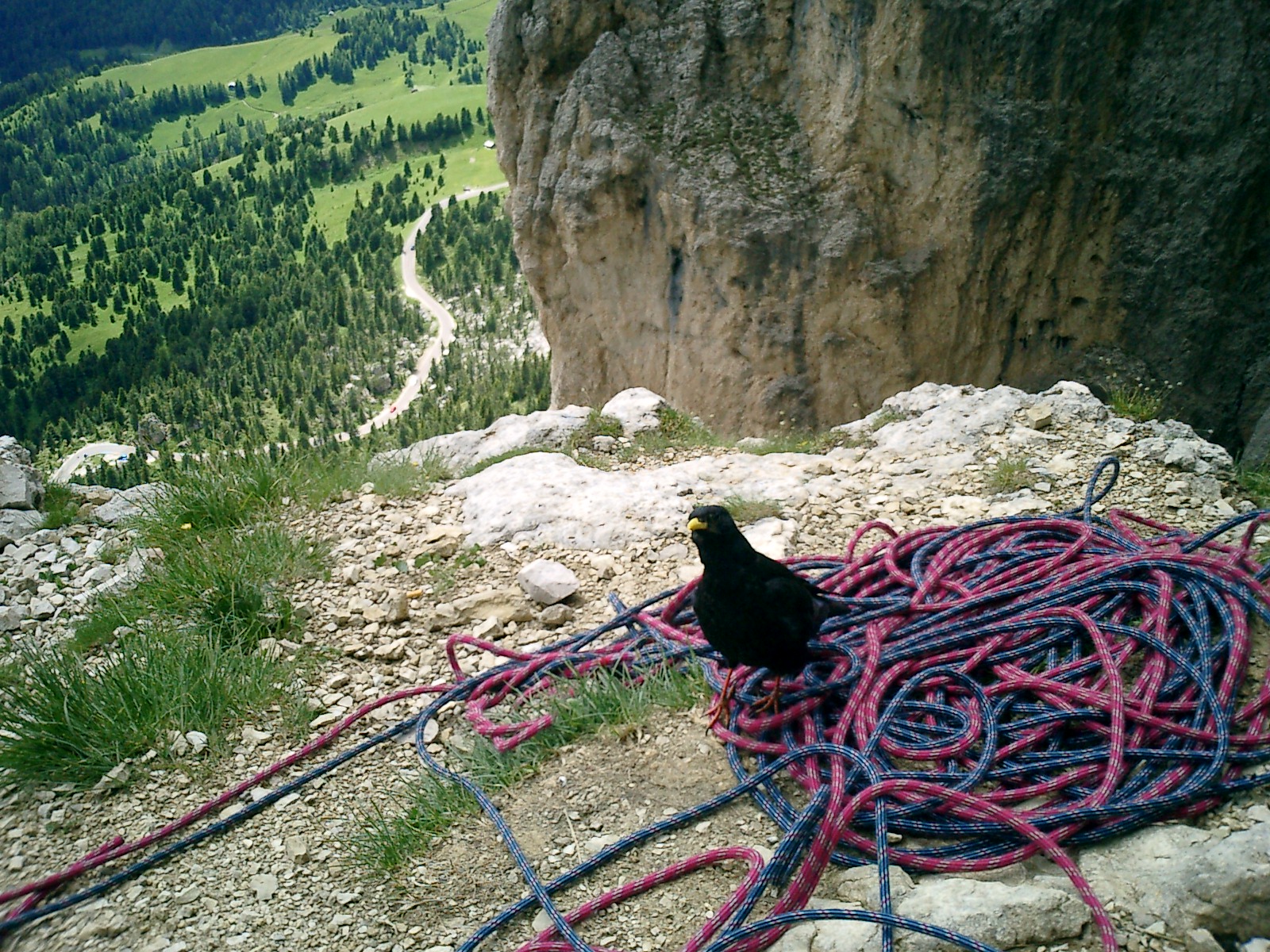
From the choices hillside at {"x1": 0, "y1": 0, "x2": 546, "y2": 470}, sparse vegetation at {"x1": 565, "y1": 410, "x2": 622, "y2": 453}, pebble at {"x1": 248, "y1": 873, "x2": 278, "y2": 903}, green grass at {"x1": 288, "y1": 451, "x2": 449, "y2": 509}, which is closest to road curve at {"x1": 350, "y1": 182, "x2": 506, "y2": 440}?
hillside at {"x1": 0, "y1": 0, "x2": 546, "y2": 470}

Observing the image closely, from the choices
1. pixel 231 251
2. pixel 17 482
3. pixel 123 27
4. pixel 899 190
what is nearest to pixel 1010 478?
pixel 17 482

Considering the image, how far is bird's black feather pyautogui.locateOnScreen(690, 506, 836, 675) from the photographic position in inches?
126

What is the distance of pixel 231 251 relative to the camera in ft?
294

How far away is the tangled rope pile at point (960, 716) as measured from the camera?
2.68 m

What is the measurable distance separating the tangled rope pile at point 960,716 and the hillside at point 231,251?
22.3 m

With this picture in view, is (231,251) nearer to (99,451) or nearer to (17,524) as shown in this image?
(99,451)

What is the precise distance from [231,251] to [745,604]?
99.7 m

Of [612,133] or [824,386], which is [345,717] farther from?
[612,133]

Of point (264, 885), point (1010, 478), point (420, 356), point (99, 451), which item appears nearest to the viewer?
point (264, 885)

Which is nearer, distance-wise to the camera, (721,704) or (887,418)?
(721,704)

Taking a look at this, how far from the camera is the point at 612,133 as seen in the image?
14156mm

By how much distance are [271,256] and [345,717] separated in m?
95.5

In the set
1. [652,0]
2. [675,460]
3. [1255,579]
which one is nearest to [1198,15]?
[652,0]

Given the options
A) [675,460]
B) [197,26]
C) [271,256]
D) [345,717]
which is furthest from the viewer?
[197,26]
